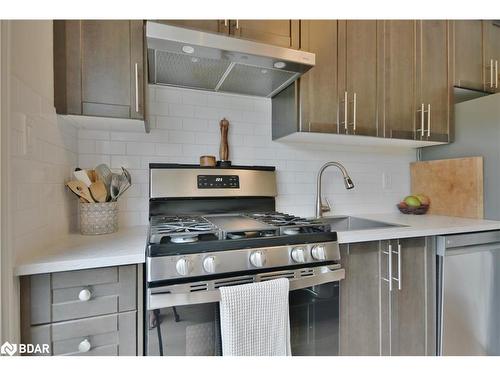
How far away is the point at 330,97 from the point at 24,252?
1541 mm

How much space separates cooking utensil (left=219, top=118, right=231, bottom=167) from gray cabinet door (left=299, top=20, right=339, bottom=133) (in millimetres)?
478

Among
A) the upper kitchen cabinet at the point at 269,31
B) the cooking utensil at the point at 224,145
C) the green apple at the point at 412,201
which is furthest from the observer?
the green apple at the point at 412,201

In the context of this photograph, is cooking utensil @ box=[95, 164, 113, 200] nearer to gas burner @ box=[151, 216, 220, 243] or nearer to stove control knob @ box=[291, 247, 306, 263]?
gas burner @ box=[151, 216, 220, 243]

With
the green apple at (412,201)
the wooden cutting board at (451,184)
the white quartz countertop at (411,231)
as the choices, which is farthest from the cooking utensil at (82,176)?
the wooden cutting board at (451,184)

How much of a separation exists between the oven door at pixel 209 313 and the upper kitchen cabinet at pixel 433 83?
1.29 metres

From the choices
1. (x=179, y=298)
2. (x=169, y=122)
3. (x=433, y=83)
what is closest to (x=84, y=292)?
(x=179, y=298)

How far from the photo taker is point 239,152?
1725mm

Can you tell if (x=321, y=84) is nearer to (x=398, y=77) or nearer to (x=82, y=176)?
(x=398, y=77)

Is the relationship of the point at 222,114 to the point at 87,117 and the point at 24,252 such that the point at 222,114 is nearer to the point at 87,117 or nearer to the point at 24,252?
the point at 87,117

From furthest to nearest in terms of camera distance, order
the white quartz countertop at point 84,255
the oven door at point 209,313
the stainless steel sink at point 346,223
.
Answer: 1. the stainless steel sink at point 346,223
2. the oven door at point 209,313
3. the white quartz countertop at point 84,255

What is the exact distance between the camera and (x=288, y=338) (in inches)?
40.3

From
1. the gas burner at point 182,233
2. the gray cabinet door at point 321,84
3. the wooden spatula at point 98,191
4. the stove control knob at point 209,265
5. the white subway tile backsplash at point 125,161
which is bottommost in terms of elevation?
the stove control knob at point 209,265

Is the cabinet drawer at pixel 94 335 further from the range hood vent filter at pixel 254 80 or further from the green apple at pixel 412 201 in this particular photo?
the green apple at pixel 412 201

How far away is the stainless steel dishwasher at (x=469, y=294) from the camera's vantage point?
1399mm
